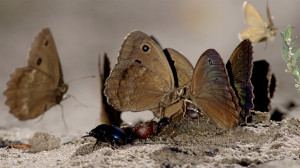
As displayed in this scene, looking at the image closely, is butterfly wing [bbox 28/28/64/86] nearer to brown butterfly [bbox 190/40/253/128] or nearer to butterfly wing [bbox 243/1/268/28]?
brown butterfly [bbox 190/40/253/128]

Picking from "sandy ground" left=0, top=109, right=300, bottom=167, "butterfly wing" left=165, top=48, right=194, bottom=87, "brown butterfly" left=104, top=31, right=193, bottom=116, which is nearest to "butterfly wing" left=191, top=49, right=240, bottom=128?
"sandy ground" left=0, top=109, right=300, bottom=167

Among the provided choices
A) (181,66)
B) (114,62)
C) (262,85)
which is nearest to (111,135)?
(181,66)

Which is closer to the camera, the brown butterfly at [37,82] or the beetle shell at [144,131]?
the beetle shell at [144,131]

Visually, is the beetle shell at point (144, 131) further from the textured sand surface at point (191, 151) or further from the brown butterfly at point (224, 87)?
the brown butterfly at point (224, 87)

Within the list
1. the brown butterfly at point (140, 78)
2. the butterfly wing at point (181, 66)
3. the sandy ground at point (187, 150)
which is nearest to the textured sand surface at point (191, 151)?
the sandy ground at point (187, 150)

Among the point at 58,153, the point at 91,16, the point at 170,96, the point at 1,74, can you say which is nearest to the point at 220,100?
the point at 170,96
